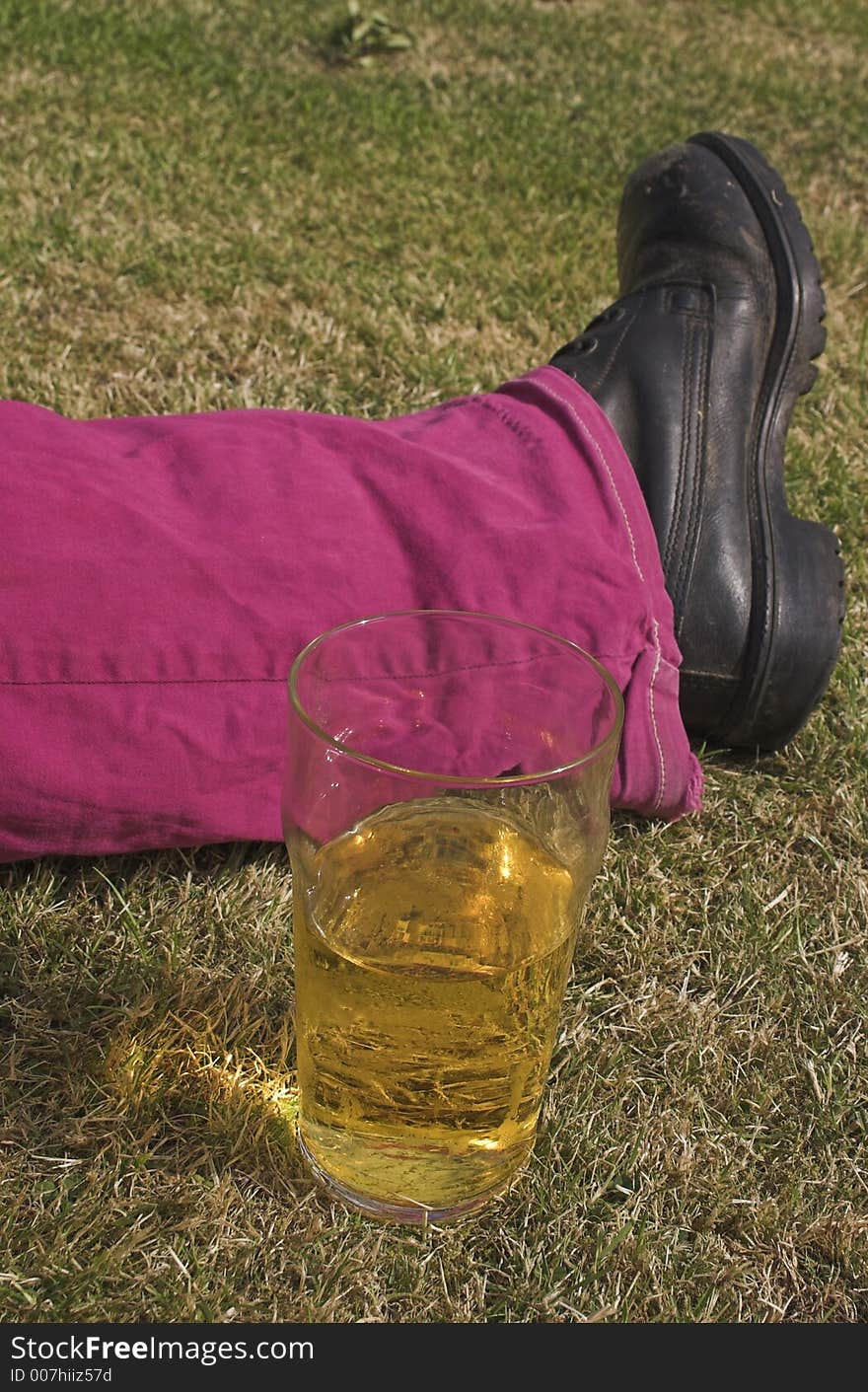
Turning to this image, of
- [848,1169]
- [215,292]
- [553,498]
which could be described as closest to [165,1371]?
[848,1169]

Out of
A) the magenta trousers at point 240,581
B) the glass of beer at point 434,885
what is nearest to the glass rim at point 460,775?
the glass of beer at point 434,885

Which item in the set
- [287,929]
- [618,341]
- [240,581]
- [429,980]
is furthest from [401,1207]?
[618,341]

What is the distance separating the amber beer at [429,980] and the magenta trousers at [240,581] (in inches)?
15.6

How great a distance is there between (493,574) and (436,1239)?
2.47ft

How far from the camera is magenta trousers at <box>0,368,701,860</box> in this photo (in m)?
1.51

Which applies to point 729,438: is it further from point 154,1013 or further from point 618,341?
point 154,1013

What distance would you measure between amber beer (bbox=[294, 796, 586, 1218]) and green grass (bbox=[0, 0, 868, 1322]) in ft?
0.50

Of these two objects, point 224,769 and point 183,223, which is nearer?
point 224,769

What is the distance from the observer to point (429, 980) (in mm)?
1157

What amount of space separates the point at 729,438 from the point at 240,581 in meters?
0.79

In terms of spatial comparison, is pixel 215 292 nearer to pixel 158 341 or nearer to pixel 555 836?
pixel 158 341

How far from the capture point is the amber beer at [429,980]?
1171 millimetres

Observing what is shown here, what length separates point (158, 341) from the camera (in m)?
2.82

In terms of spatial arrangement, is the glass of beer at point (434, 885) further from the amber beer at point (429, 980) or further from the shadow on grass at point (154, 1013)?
the shadow on grass at point (154, 1013)
